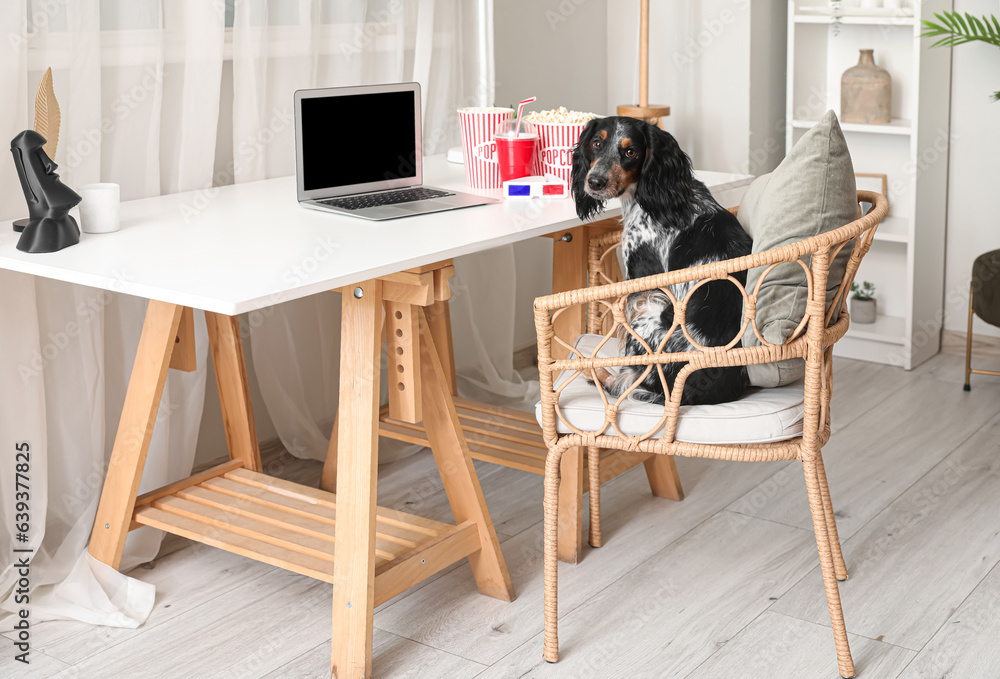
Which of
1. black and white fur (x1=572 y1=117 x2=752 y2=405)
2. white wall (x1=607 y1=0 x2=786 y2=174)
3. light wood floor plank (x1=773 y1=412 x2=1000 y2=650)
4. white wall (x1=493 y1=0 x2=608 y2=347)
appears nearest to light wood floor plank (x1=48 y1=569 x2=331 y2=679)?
black and white fur (x1=572 y1=117 x2=752 y2=405)

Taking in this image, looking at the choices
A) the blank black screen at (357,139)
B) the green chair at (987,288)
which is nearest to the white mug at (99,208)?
the blank black screen at (357,139)

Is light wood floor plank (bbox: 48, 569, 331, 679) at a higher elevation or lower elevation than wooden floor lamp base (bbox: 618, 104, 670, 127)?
lower

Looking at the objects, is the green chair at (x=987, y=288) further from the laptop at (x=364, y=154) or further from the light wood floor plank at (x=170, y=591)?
the light wood floor plank at (x=170, y=591)

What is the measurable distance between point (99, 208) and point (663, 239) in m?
1.00

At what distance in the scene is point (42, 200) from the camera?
1774 millimetres

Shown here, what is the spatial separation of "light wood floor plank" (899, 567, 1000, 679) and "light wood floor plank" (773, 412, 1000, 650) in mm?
22

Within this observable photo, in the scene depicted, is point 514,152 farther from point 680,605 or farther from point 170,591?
point 170,591

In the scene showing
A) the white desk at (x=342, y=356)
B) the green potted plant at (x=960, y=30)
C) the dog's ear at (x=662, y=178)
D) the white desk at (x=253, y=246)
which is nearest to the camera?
the white desk at (x=253, y=246)

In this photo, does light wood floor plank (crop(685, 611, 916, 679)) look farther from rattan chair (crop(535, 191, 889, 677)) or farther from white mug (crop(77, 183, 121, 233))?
white mug (crop(77, 183, 121, 233))

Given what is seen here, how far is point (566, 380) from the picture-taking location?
183 cm

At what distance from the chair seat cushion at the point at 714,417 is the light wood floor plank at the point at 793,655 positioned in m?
0.40

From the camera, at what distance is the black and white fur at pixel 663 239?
5.90ft

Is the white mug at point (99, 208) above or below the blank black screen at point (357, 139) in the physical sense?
below

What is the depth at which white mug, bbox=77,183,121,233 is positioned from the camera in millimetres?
1889
